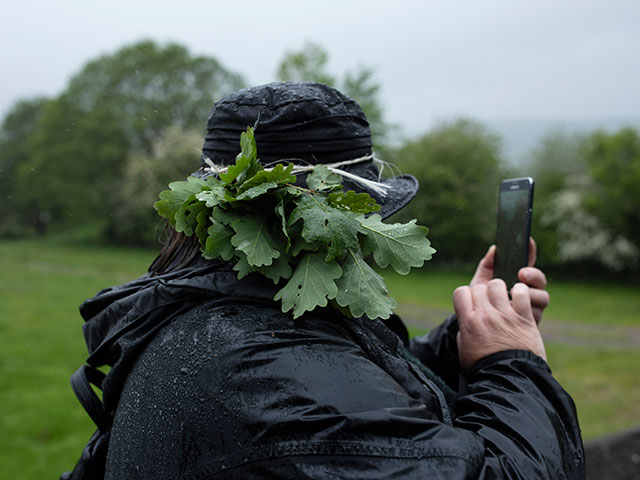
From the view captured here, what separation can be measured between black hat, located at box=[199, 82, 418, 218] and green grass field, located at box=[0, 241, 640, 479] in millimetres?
4542

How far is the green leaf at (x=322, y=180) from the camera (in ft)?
5.67

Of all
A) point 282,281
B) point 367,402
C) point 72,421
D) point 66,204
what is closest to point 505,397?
point 367,402

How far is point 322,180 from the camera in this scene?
1740mm

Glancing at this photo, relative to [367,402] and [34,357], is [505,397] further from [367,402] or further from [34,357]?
[34,357]

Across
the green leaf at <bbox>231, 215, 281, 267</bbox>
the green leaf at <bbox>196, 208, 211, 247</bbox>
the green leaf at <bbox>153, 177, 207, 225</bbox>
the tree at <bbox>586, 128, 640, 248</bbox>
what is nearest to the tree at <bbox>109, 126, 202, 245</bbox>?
the tree at <bbox>586, 128, 640, 248</bbox>

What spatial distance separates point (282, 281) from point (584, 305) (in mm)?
23001

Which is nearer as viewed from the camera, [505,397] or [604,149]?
[505,397]

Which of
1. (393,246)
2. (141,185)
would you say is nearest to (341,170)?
(393,246)

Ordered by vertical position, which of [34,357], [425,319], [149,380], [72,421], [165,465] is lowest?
[425,319]

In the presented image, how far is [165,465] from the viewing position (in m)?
1.50

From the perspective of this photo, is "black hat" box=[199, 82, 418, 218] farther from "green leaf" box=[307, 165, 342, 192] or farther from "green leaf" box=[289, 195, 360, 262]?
"green leaf" box=[289, 195, 360, 262]

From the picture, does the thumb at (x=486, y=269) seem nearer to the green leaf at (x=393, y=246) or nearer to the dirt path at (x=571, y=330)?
the green leaf at (x=393, y=246)

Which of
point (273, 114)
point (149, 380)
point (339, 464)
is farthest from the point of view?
point (273, 114)

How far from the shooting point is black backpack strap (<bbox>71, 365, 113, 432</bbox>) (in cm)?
194
